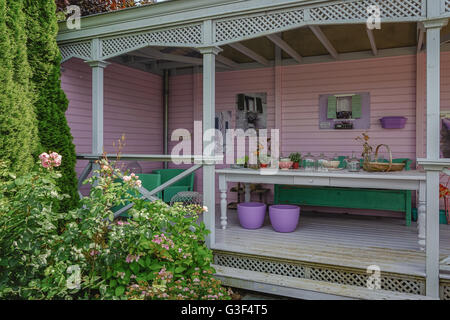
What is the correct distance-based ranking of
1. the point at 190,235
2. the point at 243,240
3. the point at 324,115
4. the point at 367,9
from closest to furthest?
the point at 190,235
the point at 367,9
the point at 243,240
the point at 324,115

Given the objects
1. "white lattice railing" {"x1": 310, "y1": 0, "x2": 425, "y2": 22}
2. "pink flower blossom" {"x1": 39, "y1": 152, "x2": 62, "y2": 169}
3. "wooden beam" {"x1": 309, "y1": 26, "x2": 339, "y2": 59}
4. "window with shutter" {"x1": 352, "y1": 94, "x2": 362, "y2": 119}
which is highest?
"wooden beam" {"x1": 309, "y1": 26, "x2": 339, "y2": 59}

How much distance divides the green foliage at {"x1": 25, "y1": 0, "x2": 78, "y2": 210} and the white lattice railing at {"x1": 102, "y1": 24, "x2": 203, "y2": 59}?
64cm

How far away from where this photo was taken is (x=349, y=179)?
3.78 metres

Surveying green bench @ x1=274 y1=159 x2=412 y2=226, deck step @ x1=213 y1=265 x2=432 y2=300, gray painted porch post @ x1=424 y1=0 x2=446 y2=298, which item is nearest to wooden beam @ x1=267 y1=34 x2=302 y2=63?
gray painted porch post @ x1=424 y1=0 x2=446 y2=298

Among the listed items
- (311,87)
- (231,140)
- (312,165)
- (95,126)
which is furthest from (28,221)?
(311,87)

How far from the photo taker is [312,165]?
4.60 metres

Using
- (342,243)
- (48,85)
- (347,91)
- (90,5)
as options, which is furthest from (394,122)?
(90,5)

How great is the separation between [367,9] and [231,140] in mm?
3756

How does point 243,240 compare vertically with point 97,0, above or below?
below

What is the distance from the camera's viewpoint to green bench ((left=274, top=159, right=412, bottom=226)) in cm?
496

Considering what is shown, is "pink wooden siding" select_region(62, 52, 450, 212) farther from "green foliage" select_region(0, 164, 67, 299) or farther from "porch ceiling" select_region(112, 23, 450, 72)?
"green foliage" select_region(0, 164, 67, 299)

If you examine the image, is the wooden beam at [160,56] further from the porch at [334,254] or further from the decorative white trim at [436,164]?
the decorative white trim at [436,164]

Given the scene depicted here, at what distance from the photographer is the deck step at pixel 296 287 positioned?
10.2ft
